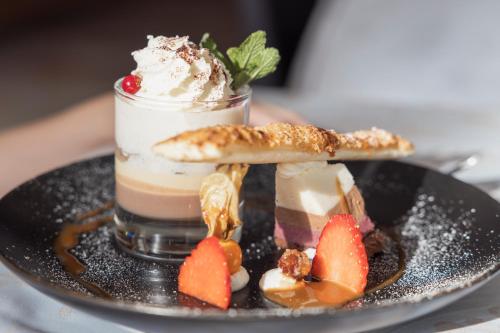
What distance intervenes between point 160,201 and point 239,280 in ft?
0.75

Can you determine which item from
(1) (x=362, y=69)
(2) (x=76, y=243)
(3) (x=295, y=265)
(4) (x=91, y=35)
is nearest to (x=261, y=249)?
(3) (x=295, y=265)

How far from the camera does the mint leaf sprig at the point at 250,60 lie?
1.30 metres

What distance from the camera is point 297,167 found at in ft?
4.01

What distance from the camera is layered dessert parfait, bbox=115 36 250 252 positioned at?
1.19 metres

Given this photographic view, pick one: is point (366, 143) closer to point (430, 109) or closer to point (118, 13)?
point (430, 109)

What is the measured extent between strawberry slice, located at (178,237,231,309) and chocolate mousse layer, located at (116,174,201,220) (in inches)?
8.1

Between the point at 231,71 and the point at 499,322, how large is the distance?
61 centimetres

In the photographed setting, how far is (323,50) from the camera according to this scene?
331 cm

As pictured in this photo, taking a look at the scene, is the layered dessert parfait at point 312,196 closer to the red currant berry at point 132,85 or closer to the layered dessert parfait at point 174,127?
the layered dessert parfait at point 174,127

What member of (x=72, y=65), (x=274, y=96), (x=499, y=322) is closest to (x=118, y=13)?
(x=72, y=65)

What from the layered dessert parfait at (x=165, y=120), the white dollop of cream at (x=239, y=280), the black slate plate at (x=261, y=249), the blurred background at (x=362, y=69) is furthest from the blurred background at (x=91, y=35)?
the white dollop of cream at (x=239, y=280)

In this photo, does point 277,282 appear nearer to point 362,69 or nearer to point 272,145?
point 272,145

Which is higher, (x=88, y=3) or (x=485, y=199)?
(x=485, y=199)

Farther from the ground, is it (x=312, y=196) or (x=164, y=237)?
(x=312, y=196)
